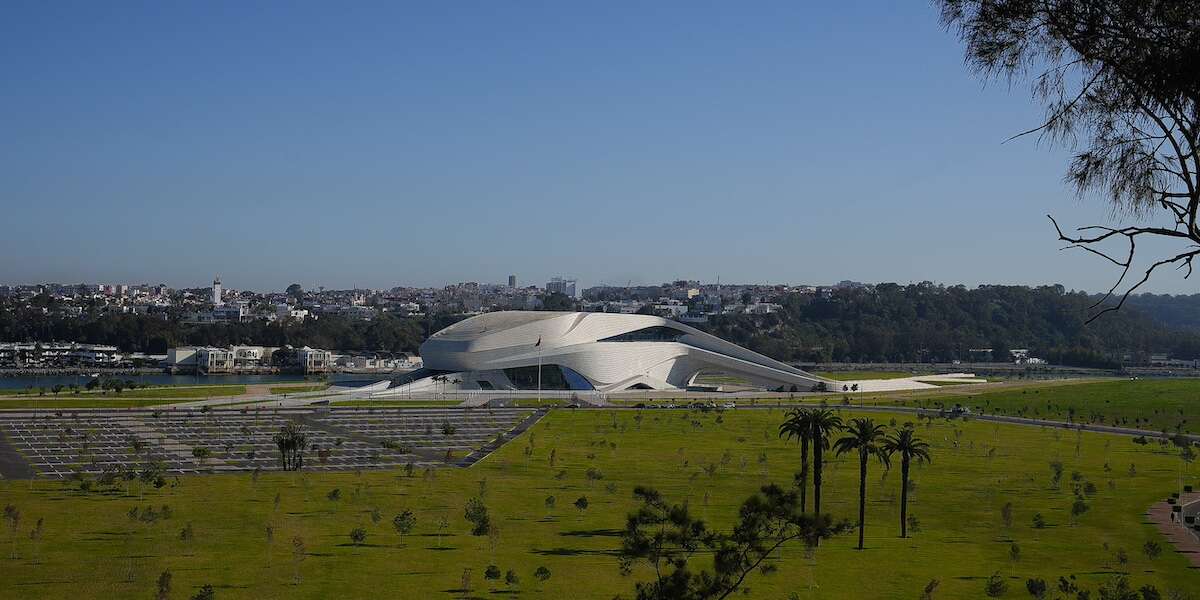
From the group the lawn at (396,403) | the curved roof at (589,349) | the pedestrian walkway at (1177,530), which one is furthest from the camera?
the curved roof at (589,349)

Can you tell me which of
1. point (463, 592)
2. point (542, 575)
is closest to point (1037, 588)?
point (542, 575)

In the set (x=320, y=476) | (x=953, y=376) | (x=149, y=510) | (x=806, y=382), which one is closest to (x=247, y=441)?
(x=320, y=476)

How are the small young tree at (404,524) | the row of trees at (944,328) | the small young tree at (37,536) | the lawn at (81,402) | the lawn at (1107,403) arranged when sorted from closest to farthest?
the small young tree at (37,536), the small young tree at (404,524), the lawn at (81,402), the lawn at (1107,403), the row of trees at (944,328)

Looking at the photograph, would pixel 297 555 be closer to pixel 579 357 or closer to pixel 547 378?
pixel 547 378

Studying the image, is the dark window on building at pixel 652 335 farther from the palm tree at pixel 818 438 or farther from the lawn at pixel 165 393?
the palm tree at pixel 818 438

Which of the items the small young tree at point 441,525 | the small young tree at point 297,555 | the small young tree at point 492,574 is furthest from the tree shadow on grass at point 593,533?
A: the small young tree at point 297,555
